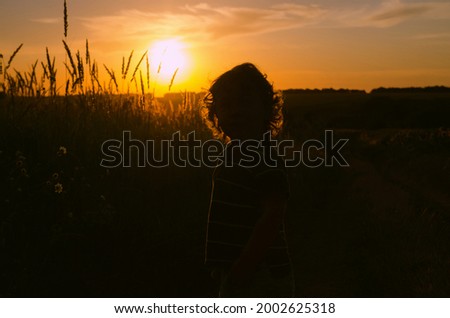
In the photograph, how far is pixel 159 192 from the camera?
5.15 m

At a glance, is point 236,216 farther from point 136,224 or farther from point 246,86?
point 136,224

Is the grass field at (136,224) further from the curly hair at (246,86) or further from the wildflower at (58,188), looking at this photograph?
the curly hair at (246,86)

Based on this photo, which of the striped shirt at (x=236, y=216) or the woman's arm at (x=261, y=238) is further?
the striped shirt at (x=236, y=216)

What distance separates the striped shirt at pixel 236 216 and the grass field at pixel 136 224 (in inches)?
67.9

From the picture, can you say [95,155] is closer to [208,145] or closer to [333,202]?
[208,145]

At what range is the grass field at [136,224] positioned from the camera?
12.6 feet

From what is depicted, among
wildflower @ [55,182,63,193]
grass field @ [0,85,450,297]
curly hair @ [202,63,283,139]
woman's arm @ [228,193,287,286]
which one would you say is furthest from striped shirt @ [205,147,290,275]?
wildflower @ [55,182,63,193]

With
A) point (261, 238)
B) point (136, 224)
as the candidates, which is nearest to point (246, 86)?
point (261, 238)

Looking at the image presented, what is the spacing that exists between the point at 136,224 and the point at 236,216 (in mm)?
2401

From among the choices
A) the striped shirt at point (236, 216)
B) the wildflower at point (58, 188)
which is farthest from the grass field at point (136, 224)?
the striped shirt at point (236, 216)

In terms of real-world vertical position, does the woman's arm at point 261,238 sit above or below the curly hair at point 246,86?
below

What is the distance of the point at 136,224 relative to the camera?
177 inches

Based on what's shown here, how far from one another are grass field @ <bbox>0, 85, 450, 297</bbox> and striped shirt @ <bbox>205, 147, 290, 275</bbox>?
172 cm
